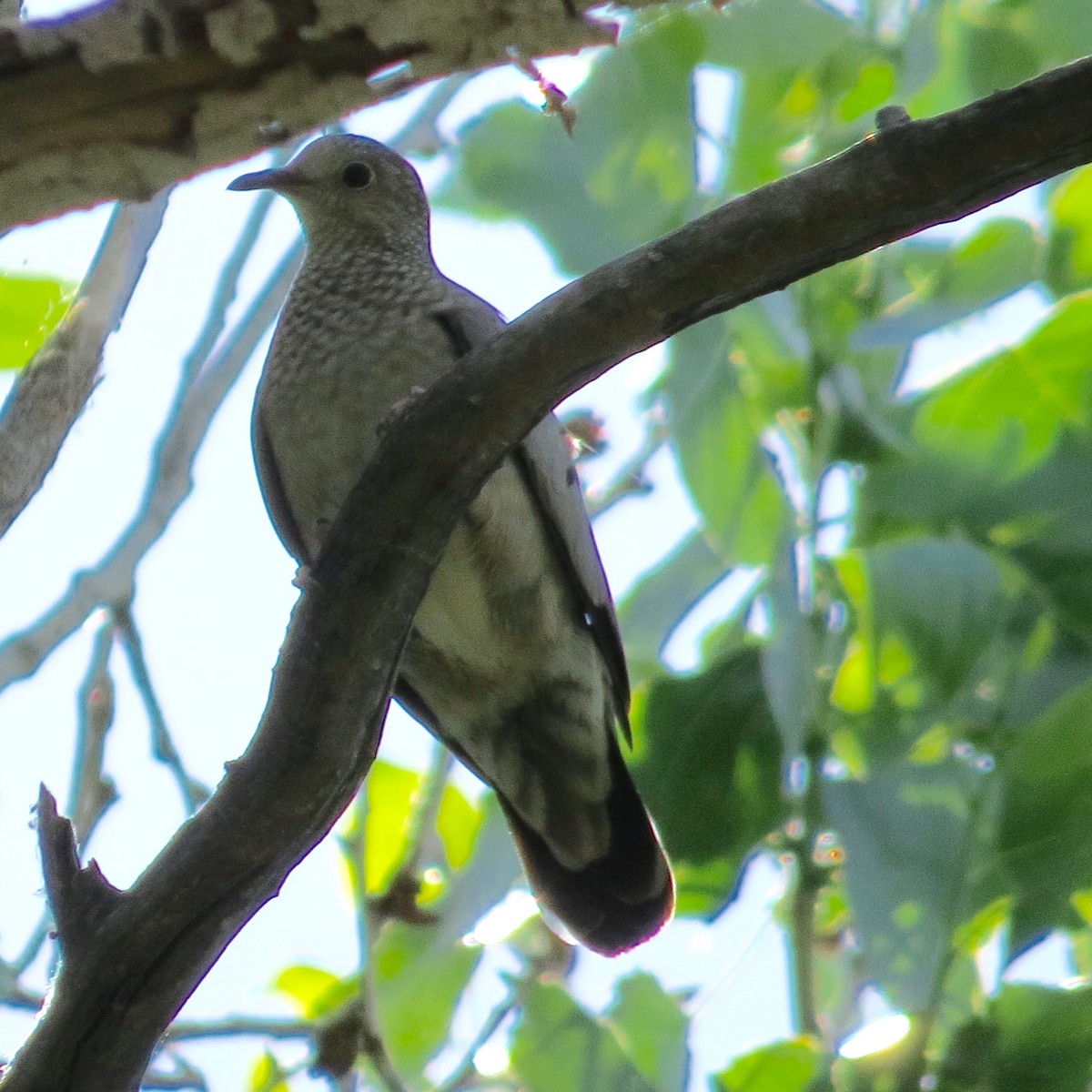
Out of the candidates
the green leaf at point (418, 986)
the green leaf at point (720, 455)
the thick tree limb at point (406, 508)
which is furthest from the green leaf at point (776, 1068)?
the thick tree limb at point (406, 508)

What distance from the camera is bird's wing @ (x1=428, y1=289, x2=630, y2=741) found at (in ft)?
8.32

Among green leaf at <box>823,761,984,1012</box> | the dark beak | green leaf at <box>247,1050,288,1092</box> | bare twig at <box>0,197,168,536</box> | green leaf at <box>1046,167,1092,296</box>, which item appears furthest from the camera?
the dark beak

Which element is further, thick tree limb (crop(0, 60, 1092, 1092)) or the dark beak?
the dark beak

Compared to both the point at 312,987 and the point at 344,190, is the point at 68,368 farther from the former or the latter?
the point at 312,987

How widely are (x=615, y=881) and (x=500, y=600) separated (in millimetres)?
526

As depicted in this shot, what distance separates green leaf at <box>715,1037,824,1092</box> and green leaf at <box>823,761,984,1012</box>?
153mm

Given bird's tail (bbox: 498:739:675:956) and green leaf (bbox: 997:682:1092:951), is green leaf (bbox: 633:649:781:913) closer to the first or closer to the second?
bird's tail (bbox: 498:739:675:956)

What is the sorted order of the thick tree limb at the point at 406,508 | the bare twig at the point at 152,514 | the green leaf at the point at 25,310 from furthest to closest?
1. the bare twig at the point at 152,514
2. the green leaf at the point at 25,310
3. the thick tree limb at the point at 406,508

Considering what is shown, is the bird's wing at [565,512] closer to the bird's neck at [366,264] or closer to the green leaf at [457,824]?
the bird's neck at [366,264]

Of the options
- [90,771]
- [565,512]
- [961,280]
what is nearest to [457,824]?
[90,771]

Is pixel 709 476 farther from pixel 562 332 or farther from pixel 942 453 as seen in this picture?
pixel 562 332

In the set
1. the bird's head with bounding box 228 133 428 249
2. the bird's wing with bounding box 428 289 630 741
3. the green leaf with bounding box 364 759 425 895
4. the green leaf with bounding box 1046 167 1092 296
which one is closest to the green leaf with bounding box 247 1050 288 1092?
the green leaf with bounding box 364 759 425 895

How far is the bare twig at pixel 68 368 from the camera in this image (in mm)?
2215

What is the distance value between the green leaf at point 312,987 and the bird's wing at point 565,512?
97 cm
